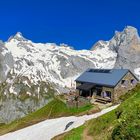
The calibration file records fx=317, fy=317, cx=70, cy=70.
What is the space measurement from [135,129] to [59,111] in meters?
61.9

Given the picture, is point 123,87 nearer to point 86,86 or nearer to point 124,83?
point 124,83

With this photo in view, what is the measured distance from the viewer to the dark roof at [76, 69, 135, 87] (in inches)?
3336

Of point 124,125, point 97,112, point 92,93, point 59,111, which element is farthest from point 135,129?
point 92,93

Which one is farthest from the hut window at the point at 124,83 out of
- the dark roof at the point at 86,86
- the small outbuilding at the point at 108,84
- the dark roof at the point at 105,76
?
the dark roof at the point at 86,86

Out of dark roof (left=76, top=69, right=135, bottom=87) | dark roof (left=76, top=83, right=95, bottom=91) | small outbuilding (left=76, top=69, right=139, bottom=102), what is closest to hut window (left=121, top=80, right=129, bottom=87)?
small outbuilding (left=76, top=69, right=139, bottom=102)

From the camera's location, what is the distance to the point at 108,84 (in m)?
84.4

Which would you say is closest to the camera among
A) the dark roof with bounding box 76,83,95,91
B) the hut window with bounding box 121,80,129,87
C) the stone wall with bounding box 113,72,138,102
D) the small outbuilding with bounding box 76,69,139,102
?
the stone wall with bounding box 113,72,138,102

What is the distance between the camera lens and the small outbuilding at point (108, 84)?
3270 inches

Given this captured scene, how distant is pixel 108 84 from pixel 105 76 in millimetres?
6386

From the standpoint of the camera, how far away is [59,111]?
79938 millimetres

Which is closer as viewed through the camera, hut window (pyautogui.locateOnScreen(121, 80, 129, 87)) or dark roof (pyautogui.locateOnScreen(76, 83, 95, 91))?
hut window (pyautogui.locateOnScreen(121, 80, 129, 87))

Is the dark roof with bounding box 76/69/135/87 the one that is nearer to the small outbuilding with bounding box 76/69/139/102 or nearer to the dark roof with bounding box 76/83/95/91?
the small outbuilding with bounding box 76/69/139/102

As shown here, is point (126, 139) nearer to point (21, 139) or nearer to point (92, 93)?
point (21, 139)

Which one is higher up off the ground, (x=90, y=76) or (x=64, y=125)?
(x=90, y=76)
